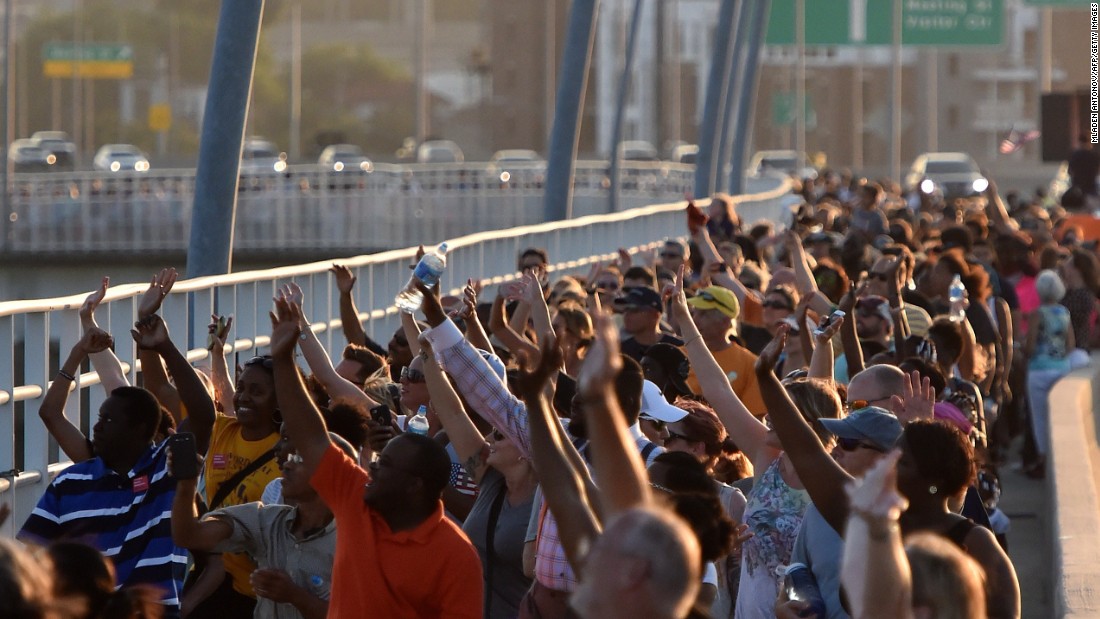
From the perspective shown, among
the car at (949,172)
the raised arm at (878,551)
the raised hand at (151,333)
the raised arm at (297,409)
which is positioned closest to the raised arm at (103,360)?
the raised hand at (151,333)

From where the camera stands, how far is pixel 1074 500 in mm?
10906

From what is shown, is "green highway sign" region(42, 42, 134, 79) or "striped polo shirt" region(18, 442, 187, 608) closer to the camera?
"striped polo shirt" region(18, 442, 187, 608)

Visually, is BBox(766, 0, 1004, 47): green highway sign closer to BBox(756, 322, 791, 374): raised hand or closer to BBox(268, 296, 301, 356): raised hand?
BBox(756, 322, 791, 374): raised hand

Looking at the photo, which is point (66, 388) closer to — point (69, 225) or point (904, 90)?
point (69, 225)

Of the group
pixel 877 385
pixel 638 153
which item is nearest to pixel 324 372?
pixel 877 385

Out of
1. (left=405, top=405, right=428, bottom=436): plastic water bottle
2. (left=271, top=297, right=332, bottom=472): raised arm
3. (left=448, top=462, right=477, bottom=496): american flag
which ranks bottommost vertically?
(left=448, top=462, right=477, bottom=496): american flag

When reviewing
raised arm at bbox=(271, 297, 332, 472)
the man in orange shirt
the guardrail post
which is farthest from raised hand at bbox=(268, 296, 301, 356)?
the guardrail post

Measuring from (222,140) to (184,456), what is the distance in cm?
716

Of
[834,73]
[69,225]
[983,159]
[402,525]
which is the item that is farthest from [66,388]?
[834,73]

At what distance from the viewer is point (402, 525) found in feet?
18.8

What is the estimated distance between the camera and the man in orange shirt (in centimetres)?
565

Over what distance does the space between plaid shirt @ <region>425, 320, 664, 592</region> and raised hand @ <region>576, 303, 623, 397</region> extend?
4.78 feet

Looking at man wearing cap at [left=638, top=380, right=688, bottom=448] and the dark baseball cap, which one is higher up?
the dark baseball cap

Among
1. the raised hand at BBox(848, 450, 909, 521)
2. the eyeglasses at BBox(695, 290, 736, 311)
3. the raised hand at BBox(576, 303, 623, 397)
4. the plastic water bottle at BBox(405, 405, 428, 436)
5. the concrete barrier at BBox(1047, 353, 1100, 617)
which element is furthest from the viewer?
the eyeglasses at BBox(695, 290, 736, 311)
